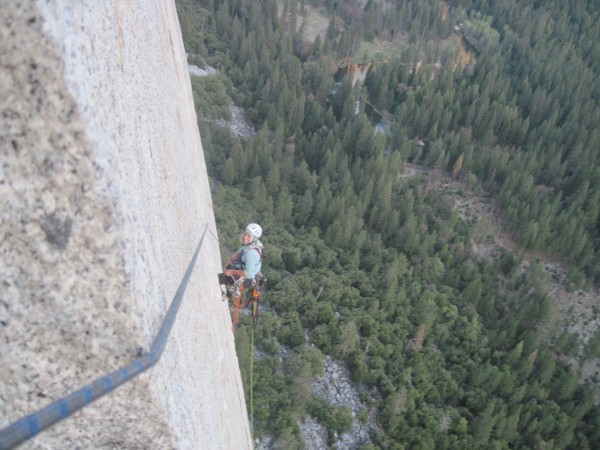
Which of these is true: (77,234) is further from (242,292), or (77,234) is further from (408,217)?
(408,217)

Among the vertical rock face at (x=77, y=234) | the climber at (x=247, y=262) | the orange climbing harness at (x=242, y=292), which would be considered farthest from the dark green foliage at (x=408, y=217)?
the vertical rock face at (x=77, y=234)

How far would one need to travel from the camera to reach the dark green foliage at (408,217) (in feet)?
81.3

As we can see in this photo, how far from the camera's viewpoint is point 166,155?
7.72 ft

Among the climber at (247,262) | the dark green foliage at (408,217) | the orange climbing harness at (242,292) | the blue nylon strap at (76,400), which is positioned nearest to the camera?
the blue nylon strap at (76,400)

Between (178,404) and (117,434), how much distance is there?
0.80 feet

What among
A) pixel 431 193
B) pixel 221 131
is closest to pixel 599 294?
pixel 431 193

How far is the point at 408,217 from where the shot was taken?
A: 3612 cm

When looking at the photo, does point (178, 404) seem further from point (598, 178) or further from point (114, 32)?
point (598, 178)

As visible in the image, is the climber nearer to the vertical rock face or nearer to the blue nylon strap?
the vertical rock face

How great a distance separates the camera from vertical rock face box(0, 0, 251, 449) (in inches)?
47.5

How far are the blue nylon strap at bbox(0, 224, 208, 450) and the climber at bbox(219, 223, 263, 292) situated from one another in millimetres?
3833

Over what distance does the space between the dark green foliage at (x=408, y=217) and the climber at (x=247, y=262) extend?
14.1 meters

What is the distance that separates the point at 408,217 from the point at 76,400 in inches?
1410

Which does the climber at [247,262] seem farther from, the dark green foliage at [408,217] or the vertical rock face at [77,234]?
the dark green foliage at [408,217]
